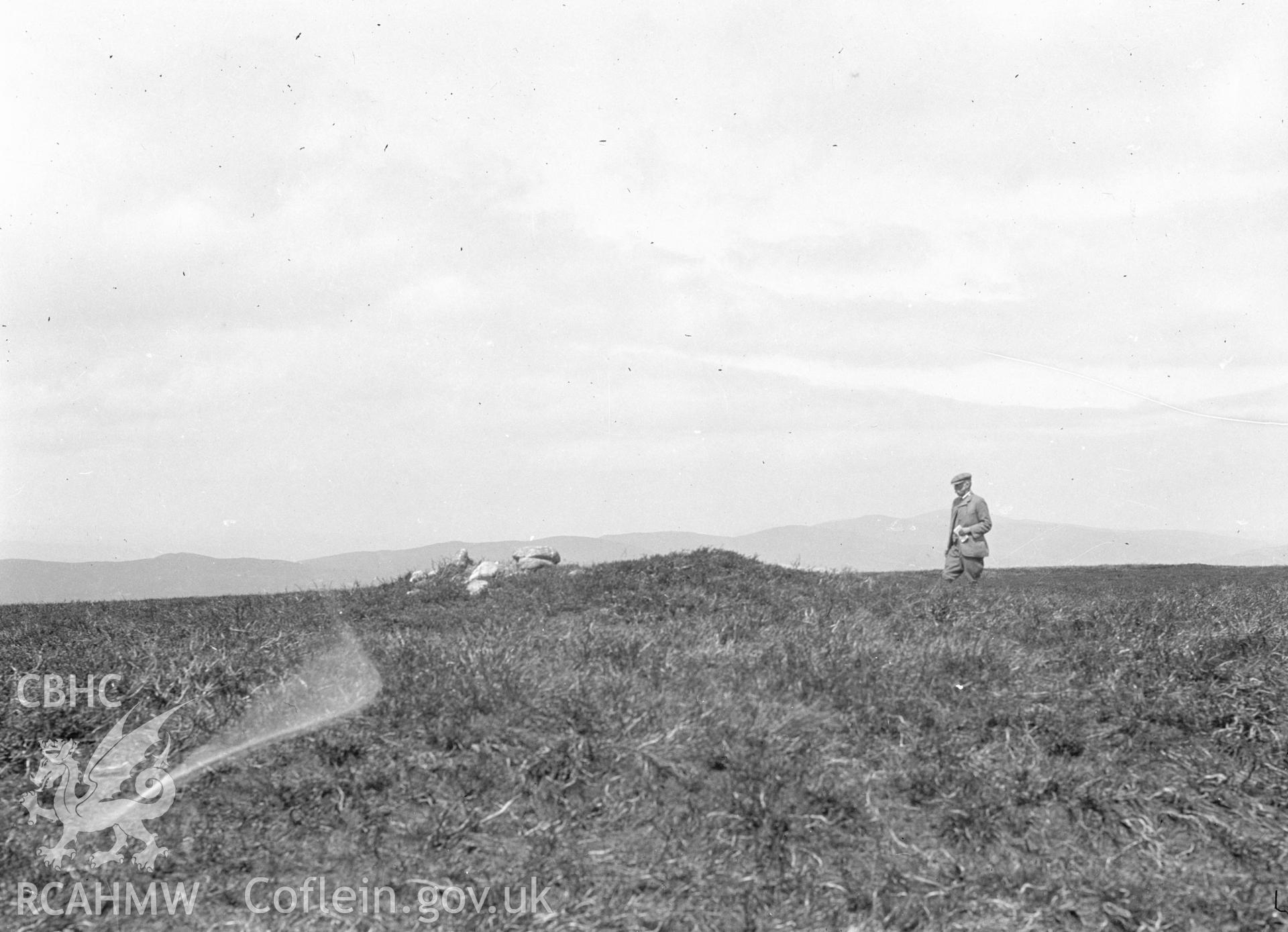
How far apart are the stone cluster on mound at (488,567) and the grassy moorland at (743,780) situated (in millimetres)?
10743

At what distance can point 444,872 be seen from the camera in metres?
6.16

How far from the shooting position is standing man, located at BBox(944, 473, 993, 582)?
2166 cm

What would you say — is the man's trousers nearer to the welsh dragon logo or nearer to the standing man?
the standing man

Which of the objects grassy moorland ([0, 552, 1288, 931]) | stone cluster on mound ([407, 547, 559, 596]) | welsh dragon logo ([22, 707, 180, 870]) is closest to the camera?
grassy moorland ([0, 552, 1288, 931])

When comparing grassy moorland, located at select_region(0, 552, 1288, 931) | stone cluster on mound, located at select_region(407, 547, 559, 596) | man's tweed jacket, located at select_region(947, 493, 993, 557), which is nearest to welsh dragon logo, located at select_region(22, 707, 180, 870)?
grassy moorland, located at select_region(0, 552, 1288, 931)

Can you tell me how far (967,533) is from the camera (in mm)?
21797

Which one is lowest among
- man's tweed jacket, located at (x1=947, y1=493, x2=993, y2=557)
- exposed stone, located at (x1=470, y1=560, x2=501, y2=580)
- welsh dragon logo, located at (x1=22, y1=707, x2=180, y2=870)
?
welsh dragon logo, located at (x1=22, y1=707, x2=180, y2=870)

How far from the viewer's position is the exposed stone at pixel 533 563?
22.2 m

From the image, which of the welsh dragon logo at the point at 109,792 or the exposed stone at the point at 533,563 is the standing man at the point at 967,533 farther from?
the welsh dragon logo at the point at 109,792

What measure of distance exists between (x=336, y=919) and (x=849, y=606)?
8.42 m

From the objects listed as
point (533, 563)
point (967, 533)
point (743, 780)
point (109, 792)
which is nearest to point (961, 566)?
point (967, 533)

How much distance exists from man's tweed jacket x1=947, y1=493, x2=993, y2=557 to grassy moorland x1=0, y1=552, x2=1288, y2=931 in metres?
11.0

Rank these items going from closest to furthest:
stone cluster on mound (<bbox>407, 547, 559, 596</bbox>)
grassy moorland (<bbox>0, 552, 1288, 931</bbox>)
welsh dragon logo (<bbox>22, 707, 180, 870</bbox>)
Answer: grassy moorland (<bbox>0, 552, 1288, 931</bbox>) < welsh dragon logo (<bbox>22, 707, 180, 870</bbox>) < stone cluster on mound (<bbox>407, 547, 559, 596</bbox>)

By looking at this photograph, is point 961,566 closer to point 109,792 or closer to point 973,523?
point 973,523
